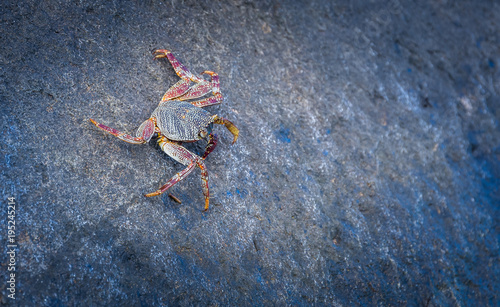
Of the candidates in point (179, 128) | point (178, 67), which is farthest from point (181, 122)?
point (178, 67)

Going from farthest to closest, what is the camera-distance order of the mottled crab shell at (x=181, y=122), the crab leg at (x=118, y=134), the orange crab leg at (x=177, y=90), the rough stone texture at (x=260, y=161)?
the orange crab leg at (x=177, y=90) < the mottled crab shell at (x=181, y=122) < the crab leg at (x=118, y=134) < the rough stone texture at (x=260, y=161)

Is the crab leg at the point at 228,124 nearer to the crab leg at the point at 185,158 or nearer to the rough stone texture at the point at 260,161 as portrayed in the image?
the rough stone texture at the point at 260,161

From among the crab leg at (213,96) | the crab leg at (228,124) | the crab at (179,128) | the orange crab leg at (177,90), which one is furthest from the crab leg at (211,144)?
the orange crab leg at (177,90)

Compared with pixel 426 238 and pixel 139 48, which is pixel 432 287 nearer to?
pixel 426 238

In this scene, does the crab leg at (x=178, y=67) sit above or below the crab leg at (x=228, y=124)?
above

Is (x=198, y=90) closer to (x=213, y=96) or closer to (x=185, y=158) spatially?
(x=213, y=96)

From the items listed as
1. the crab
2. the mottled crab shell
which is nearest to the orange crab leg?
the crab

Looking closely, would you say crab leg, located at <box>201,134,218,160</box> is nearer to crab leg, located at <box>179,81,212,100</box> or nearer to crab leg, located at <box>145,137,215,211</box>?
crab leg, located at <box>145,137,215,211</box>

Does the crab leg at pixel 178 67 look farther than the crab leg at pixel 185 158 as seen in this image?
Yes
